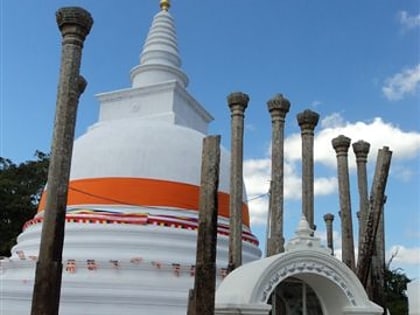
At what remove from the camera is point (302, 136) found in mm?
15539

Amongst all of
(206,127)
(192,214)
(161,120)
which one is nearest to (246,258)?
(192,214)

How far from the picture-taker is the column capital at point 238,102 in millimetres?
15109

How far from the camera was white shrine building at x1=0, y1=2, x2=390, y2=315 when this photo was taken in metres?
9.94

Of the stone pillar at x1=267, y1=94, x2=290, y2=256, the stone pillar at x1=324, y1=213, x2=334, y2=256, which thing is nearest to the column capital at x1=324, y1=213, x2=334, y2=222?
the stone pillar at x1=324, y1=213, x2=334, y2=256

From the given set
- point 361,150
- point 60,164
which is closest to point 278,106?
point 361,150

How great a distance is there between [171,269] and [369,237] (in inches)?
204

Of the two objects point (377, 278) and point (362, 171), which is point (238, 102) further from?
point (377, 278)

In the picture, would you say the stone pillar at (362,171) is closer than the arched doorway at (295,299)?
No

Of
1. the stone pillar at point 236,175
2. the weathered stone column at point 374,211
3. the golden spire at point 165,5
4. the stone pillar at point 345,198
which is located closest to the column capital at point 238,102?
the stone pillar at point 236,175

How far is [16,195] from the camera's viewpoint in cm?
3023

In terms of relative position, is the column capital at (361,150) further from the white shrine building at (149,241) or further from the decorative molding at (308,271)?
the decorative molding at (308,271)

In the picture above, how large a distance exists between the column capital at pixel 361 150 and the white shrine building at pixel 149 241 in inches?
168

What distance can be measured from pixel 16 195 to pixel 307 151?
1986 centimetres

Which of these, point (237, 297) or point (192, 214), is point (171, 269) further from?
point (237, 297)
